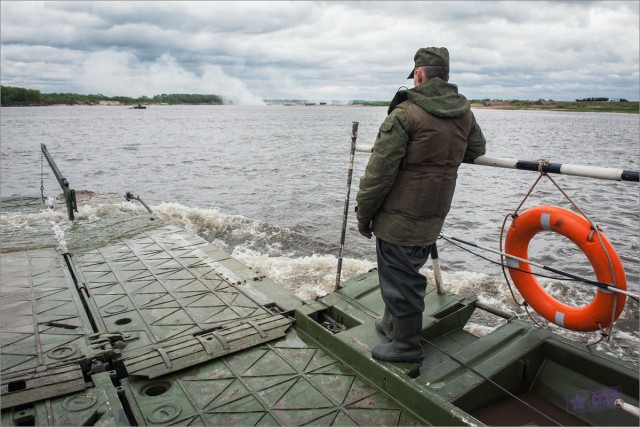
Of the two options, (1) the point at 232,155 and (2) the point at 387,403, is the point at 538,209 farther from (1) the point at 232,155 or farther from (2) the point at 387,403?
(1) the point at 232,155

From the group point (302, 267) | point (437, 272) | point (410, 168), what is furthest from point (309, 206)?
point (410, 168)

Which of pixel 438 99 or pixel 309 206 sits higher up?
pixel 438 99

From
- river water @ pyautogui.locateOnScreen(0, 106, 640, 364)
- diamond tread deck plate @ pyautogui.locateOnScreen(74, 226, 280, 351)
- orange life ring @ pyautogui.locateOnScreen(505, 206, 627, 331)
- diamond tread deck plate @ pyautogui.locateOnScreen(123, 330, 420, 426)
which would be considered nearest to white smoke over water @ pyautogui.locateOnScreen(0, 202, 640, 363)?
river water @ pyautogui.locateOnScreen(0, 106, 640, 364)

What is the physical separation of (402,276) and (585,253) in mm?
1519

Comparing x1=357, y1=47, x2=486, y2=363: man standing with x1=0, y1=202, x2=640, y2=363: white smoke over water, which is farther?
x1=0, y1=202, x2=640, y2=363: white smoke over water

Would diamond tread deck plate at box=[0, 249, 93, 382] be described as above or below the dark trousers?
below

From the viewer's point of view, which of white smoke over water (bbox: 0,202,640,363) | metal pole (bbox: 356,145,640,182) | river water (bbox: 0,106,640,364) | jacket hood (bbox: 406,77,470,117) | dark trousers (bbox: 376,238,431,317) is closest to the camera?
metal pole (bbox: 356,145,640,182)

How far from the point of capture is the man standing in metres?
3.25

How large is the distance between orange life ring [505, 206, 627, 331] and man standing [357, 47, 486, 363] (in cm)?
100

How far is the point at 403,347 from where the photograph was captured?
391 centimetres

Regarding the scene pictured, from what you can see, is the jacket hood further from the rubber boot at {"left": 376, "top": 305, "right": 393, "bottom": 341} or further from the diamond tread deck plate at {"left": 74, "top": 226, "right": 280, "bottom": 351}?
the diamond tread deck plate at {"left": 74, "top": 226, "right": 280, "bottom": 351}

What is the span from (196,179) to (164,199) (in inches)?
186

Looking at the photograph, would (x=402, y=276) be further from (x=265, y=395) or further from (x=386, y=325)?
(x=265, y=395)

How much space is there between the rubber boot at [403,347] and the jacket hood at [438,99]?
5.62ft
